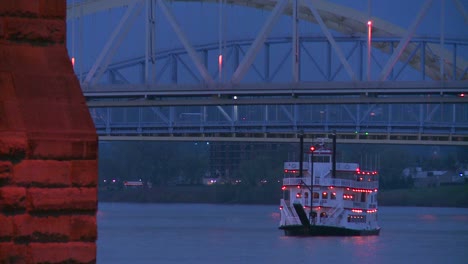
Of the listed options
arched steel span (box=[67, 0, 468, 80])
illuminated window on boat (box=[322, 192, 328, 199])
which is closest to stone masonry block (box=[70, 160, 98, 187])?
arched steel span (box=[67, 0, 468, 80])

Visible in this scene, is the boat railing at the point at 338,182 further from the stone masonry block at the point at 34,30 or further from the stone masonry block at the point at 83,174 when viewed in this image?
the stone masonry block at the point at 83,174

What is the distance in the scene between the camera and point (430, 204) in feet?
385

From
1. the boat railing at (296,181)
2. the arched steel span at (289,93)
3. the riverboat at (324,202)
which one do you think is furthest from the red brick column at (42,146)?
the boat railing at (296,181)

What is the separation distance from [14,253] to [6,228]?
0.13 meters

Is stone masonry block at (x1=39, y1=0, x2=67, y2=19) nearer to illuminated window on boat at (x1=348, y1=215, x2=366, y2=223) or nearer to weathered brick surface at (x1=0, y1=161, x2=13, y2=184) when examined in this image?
weathered brick surface at (x1=0, y1=161, x2=13, y2=184)

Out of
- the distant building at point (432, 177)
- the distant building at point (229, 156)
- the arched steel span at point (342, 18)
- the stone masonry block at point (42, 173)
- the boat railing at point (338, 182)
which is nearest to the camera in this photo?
the stone masonry block at point (42, 173)

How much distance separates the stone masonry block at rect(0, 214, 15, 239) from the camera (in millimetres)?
6261

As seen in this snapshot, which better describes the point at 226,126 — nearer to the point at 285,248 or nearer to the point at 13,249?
the point at 285,248

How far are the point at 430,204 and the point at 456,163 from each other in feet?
18.1

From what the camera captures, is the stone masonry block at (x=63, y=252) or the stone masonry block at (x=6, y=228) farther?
the stone masonry block at (x=63, y=252)

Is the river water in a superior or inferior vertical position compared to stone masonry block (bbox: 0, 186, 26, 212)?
inferior

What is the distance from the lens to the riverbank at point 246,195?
11559 cm

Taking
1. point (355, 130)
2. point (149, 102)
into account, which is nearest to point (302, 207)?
point (355, 130)

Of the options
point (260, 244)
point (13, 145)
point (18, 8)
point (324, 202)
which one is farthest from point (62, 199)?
point (324, 202)
